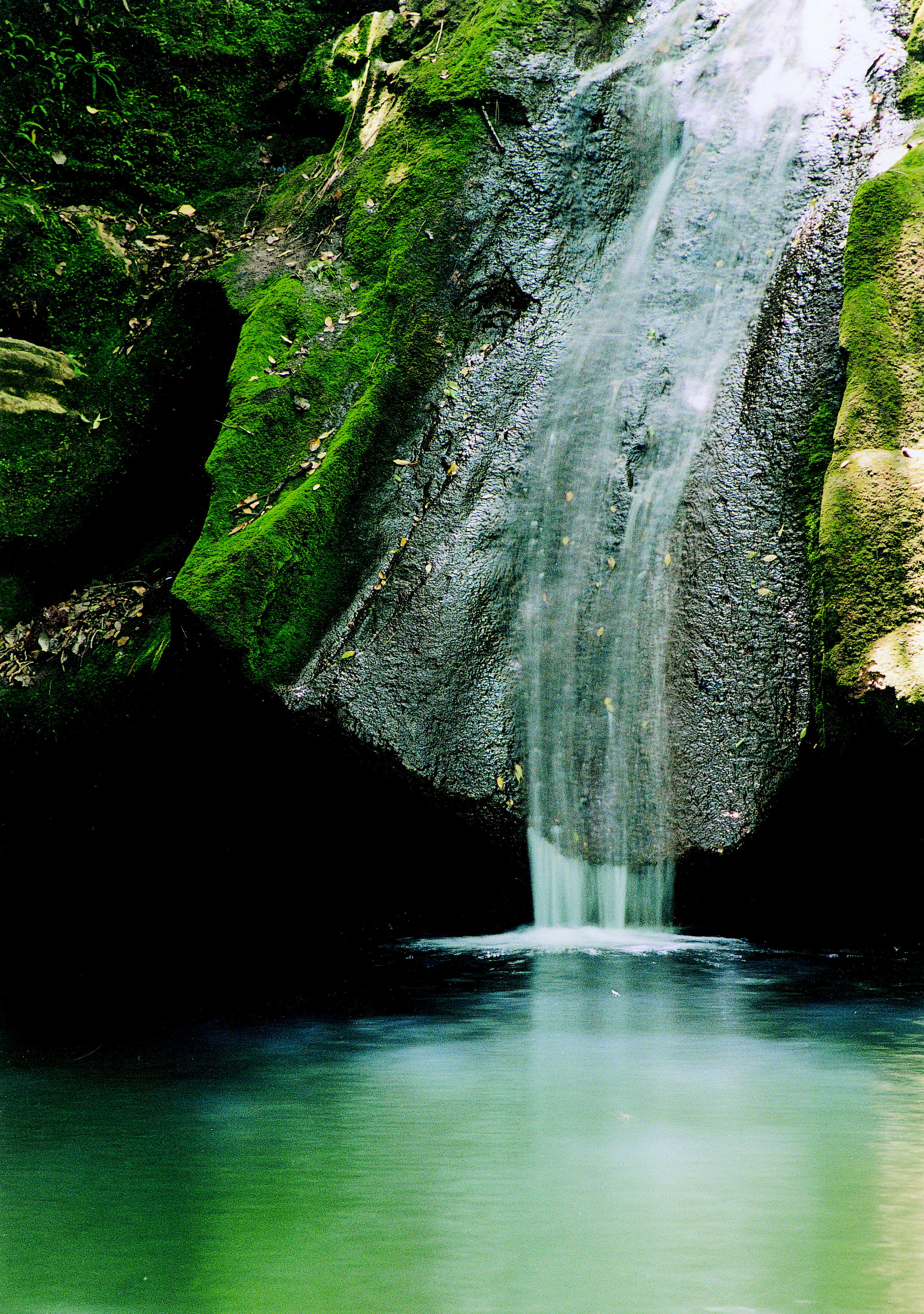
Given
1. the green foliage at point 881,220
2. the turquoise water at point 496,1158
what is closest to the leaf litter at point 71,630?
the turquoise water at point 496,1158

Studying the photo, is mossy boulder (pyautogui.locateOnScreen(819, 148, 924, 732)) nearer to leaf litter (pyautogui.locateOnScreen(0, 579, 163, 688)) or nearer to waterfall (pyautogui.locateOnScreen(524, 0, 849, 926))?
waterfall (pyautogui.locateOnScreen(524, 0, 849, 926))

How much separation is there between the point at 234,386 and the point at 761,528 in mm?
3187

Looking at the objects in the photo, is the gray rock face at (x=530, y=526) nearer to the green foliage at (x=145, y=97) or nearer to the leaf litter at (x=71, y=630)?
the leaf litter at (x=71, y=630)

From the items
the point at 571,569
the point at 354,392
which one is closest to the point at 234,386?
the point at 354,392

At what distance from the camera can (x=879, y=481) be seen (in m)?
5.12

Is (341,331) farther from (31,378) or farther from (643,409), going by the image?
(31,378)

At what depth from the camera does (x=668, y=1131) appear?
11.6 ft

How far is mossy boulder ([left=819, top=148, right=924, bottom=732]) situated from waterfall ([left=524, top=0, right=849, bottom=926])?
3.04 ft

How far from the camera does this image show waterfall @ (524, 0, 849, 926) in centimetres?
574

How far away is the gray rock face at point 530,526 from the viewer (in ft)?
18.5

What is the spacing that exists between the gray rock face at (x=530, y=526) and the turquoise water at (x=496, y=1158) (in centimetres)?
122

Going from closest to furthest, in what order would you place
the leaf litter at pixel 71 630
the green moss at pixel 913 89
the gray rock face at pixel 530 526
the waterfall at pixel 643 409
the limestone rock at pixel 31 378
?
the gray rock face at pixel 530 526 < the waterfall at pixel 643 409 < the green moss at pixel 913 89 < the leaf litter at pixel 71 630 < the limestone rock at pixel 31 378

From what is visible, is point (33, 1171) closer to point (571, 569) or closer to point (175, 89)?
point (571, 569)

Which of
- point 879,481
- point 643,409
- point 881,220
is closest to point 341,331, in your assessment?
point 643,409
